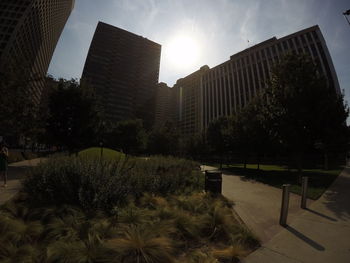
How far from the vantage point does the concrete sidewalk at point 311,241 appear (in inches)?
113

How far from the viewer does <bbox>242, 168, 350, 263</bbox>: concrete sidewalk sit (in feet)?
9.39

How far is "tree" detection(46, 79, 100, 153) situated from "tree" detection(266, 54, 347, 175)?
17.5 meters

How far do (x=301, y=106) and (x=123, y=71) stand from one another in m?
139

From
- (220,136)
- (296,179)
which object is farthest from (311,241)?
(220,136)

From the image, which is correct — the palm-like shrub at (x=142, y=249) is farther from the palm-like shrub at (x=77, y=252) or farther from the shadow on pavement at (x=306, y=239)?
the shadow on pavement at (x=306, y=239)

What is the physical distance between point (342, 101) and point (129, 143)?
44.2 meters

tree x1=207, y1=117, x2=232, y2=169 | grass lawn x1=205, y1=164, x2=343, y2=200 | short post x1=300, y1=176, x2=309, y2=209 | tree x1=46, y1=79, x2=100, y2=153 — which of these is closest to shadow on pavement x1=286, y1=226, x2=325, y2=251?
short post x1=300, y1=176, x2=309, y2=209

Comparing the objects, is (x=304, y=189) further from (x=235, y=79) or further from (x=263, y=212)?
(x=235, y=79)

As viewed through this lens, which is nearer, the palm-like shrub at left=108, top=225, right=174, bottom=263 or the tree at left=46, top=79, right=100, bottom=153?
the palm-like shrub at left=108, top=225, right=174, bottom=263

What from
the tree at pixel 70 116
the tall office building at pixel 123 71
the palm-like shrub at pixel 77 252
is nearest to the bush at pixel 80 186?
the palm-like shrub at pixel 77 252

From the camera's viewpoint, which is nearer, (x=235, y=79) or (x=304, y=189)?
(x=304, y=189)

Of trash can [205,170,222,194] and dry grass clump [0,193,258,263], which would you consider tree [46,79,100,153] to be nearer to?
dry grass clump [0,193,258,263]

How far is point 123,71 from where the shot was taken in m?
134

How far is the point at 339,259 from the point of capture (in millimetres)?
2854
